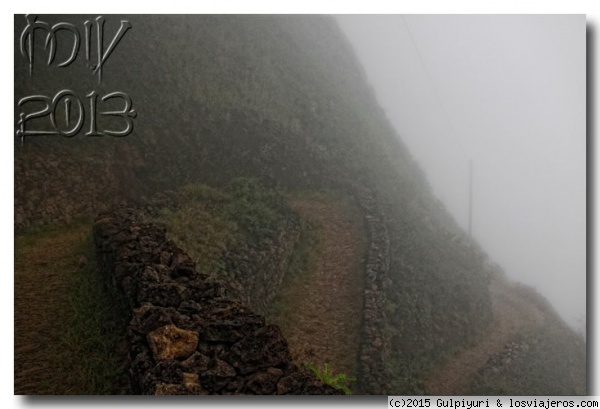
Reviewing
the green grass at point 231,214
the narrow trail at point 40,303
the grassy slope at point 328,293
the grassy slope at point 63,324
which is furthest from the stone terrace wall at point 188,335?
the green grass at point 231,214

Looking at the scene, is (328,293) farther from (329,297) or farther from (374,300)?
(374,300)

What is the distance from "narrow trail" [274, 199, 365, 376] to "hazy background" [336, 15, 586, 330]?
3.75 metres

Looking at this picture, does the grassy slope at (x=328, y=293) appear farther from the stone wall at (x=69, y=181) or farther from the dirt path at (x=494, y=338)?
the stone wall at (x=69, y=181)

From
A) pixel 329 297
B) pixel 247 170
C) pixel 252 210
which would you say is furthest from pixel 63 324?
pixel 329 297

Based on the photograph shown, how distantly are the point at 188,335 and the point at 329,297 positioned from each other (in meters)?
3.62

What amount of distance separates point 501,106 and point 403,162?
6084 mm

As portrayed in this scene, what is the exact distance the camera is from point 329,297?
8.04 m

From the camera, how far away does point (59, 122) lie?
7.21 meters

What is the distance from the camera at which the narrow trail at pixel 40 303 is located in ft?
18.6

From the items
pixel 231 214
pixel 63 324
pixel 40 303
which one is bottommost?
pixel 63 324

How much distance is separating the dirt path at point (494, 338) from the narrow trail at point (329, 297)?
5.30 ft

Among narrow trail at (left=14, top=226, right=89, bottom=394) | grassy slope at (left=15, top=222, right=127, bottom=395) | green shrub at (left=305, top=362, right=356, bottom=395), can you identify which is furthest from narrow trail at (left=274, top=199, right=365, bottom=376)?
narrow trail at (left=14, top=226, right=89, bottom=394)

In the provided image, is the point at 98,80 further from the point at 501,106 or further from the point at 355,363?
the point at 501,106

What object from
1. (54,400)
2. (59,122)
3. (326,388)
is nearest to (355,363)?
(326,388)
